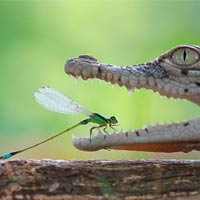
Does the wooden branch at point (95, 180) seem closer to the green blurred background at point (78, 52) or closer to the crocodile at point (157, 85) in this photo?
the crocodile at point (157, 85)

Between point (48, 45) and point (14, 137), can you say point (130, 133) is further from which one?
point (48, 45)

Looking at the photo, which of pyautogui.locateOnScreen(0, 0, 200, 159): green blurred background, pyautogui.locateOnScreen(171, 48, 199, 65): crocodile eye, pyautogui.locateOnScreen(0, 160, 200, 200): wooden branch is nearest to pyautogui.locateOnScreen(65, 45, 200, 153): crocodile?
pyautogui.locateOnScreen(171, 48, 199, 65): crocodile eye

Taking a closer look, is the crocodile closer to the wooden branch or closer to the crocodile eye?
the crocodile eye

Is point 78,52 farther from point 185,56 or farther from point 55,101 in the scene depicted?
point 55,101

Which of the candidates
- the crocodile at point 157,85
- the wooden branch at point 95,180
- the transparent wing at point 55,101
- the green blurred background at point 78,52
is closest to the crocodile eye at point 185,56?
the crocodile at point 157,85

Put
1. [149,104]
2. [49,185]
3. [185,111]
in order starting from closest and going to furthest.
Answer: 1. [49,185]
2. [185,111]
3. [149,104]

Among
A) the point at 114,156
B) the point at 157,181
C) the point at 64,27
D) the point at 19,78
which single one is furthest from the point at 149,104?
the point at 157,181
